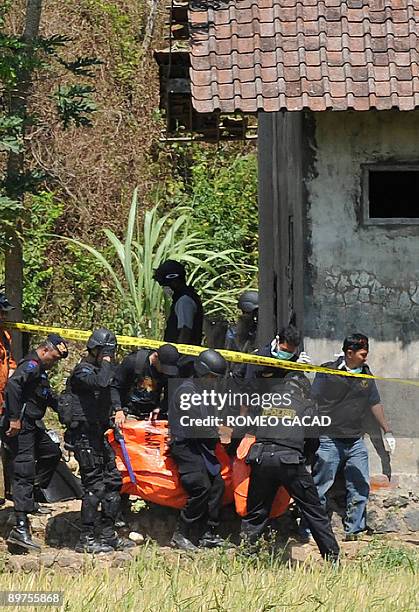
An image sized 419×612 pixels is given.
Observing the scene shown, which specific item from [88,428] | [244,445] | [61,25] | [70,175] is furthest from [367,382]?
[61,25]

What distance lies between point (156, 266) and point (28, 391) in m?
5.77

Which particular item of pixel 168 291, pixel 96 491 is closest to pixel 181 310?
pixel 96 491

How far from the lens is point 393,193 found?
11164mm

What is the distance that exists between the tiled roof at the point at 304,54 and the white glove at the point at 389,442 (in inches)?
106

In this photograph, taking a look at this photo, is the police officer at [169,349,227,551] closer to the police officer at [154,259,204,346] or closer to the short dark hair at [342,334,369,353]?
the short dark hair at [342,334,369,353]

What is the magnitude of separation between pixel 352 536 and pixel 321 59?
3858 mm

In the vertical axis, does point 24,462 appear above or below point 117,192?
below

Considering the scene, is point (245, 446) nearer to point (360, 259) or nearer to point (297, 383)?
point (297, 383)

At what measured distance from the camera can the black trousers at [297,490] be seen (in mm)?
10203

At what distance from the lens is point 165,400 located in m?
11.0

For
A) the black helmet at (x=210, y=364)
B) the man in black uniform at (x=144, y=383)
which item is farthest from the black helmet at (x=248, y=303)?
the black helmet at (x=210, y=364)

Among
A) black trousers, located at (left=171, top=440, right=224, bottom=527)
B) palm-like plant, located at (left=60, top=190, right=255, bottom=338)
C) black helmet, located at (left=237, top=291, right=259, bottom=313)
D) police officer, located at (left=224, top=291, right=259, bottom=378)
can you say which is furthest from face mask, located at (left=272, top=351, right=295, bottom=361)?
palm-like plant, located at (left=60, top=190, right=255, bottom=338)

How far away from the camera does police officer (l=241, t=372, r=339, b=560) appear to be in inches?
402

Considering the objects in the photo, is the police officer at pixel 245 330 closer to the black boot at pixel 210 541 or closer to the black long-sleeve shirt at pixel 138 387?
the black long-sleeve shirt at pixel 138 387
